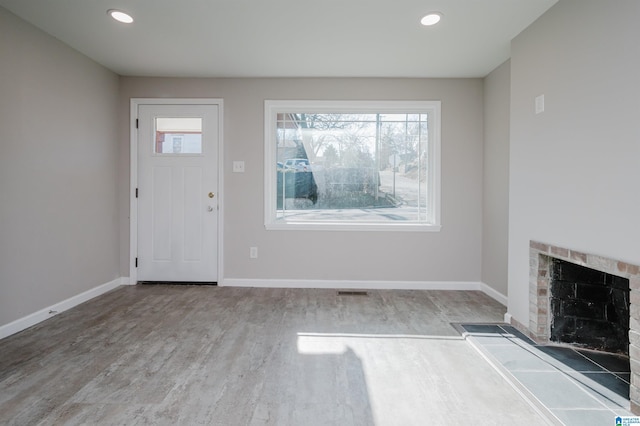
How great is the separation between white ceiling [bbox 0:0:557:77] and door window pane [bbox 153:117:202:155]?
21.3 inches

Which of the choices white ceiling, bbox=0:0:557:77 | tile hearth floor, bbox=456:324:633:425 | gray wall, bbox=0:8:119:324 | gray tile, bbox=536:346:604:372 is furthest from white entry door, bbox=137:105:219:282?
gray tile, bbox=536:346:604:372

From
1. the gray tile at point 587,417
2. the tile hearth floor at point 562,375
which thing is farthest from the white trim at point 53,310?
the gray tile at point 587,417

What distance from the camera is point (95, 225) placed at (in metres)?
3.70

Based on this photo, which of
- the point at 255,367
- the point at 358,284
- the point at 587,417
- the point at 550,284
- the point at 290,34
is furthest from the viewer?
the point at 358,284

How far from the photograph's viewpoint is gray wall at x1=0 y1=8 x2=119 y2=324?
2697mm

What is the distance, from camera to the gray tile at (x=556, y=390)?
1.81 meters

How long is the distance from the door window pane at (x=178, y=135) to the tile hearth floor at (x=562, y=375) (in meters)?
3.42

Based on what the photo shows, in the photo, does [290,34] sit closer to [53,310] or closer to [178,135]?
[178,135]

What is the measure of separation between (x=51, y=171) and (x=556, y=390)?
4.01 m

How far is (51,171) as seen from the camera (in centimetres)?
309

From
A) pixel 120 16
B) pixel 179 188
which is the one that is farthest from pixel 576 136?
pixel 179 188

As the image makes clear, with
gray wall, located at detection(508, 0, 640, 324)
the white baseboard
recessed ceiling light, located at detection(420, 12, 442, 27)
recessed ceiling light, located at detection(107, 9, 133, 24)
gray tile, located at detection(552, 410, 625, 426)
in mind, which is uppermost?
recessed ceiling light, located at detection(107, 9, 133, 24)

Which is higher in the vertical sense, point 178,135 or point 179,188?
point 178,135

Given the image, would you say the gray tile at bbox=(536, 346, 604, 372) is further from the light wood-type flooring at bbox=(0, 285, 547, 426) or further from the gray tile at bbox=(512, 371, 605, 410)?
the light wood-type flooring at bbox=(0, 285, 547, 426)
